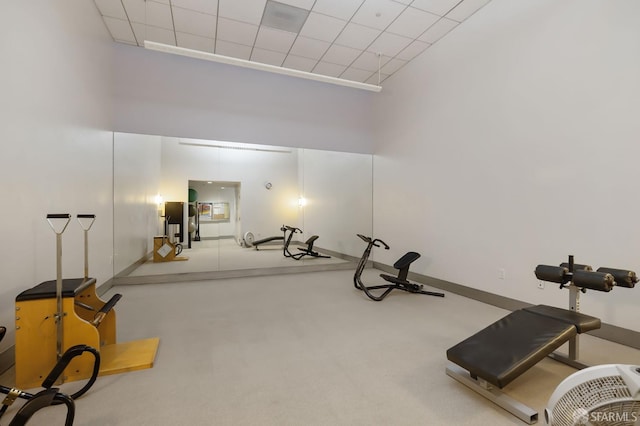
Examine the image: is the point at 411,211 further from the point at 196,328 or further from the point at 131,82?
the point at 131,82

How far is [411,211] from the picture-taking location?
5426mm

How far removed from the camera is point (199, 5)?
13.1ft

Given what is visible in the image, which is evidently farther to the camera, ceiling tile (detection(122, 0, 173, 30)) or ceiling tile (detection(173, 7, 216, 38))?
ceiling tile (detection(173, 7, 216, 38))

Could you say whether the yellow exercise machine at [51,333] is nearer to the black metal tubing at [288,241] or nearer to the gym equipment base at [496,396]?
the gym equipment base at [496,396]

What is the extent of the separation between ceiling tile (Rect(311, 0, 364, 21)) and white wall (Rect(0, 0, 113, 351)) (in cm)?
298

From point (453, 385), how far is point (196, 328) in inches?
98.3

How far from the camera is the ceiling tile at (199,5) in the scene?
393cm

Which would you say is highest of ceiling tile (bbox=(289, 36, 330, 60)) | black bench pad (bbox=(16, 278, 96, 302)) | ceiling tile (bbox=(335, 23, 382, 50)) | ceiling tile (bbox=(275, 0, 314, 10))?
ceiling tile (bbox=(275, 0, 314, 10))

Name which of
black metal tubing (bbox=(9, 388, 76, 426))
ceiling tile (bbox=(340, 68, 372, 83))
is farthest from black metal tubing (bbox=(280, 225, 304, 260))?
black metal tubing (bbox=(9, 388, 76, 426))

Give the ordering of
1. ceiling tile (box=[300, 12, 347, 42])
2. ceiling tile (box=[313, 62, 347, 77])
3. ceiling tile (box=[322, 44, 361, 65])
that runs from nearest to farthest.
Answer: ceiling tile (box=[300, 12, 347, 42]) → ceiling tile (box=[322, 44, 361, 65]) → ceiling tile (box=[313, 62, 347, 77])

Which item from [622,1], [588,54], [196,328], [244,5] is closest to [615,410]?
[196,328]

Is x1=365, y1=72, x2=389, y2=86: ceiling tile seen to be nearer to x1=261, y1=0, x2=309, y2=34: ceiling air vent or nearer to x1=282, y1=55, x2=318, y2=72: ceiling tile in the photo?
x1=282, y1=55, x2=318, y2=72: ceiling tile

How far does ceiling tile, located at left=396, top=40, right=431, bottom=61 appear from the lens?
4.92 m

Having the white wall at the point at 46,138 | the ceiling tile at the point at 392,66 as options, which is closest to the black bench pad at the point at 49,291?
the white wall at the point at 46,138
